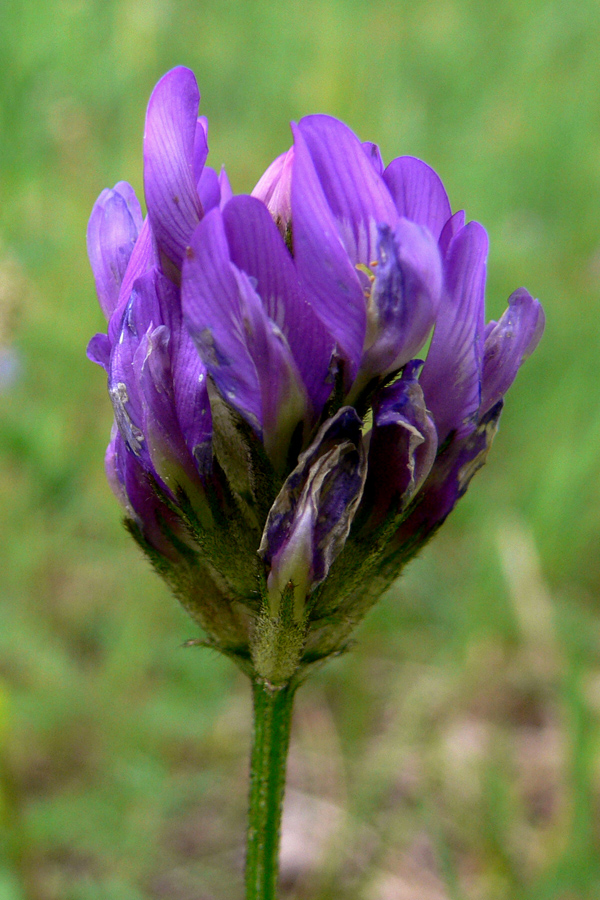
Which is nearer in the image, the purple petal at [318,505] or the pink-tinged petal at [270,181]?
the purple petal at [318,505]

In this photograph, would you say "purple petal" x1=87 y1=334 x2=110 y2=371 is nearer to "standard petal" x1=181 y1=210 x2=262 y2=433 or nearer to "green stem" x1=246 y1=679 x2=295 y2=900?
"standard petal" x1=181 y1=210 x2=262 y2=433

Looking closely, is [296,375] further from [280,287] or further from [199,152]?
[199,152]

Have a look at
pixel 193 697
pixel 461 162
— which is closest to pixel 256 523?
pixel 193 697

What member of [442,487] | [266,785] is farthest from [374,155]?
[266,785]

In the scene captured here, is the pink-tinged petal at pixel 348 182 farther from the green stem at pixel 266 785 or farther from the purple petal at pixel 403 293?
the green stem at pixel 266 785

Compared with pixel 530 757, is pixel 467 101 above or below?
above

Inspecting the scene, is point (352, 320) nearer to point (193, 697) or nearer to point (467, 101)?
point (193, 697)

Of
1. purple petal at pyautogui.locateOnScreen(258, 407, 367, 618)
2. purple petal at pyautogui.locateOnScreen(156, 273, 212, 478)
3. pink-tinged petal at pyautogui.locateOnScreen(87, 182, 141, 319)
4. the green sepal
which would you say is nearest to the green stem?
the green sepal

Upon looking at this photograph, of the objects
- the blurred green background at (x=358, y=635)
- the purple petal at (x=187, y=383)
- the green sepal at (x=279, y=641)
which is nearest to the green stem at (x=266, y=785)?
the green sepal at (x=279, y=641)
